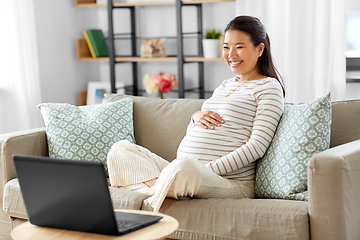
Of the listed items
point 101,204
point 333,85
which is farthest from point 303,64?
point 101,204

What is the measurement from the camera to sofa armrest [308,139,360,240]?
4.75ft

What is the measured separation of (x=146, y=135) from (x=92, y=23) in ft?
6.40

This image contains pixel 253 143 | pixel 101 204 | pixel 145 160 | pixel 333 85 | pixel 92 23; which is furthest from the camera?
pixel 92 23

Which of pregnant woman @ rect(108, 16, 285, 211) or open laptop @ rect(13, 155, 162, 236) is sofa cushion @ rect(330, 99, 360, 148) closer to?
pregnant woman @ rect(108, 16, 285, 211)

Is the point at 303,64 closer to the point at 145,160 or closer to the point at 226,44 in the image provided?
the point at 226,44

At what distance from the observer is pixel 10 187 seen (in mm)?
2008

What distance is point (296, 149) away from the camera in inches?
67.8

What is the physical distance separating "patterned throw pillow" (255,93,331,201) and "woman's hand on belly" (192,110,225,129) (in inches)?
9.9

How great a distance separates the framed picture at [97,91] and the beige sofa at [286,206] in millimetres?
1700

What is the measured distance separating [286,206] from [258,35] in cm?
78

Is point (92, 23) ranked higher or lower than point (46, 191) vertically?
higher

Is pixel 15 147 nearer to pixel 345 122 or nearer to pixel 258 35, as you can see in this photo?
pixel 258 35

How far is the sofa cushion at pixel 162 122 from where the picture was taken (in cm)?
225

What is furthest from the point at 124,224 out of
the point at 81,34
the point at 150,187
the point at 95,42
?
the point at 81,34
